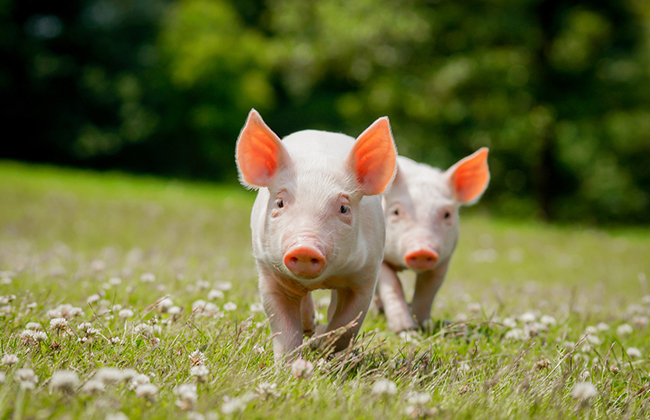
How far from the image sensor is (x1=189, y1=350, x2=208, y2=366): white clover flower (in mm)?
2318

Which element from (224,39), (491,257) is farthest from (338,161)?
(224,39)

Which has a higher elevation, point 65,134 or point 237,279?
point 237,279

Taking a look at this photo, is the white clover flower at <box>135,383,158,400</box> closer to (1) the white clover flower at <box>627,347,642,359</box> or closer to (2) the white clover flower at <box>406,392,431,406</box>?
(2) the white clover flower at <box>406,392,431,406</box>

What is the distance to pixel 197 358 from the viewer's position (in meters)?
2.36

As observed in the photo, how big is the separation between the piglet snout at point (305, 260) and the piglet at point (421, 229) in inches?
61.5

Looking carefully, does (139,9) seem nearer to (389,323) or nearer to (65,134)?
(65,134)

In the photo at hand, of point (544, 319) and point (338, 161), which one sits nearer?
point (338, 161)

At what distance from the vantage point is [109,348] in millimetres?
2426

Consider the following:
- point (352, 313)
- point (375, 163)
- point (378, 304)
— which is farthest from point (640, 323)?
point (375, 163)

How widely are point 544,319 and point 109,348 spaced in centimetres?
289

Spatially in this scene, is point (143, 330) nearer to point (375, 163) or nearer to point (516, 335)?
point (375, 163)

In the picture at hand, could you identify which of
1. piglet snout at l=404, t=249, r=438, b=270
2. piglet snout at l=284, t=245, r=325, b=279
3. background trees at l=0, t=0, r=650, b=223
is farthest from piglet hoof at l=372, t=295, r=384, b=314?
background trees at l=0, t=0, r=650, b=223

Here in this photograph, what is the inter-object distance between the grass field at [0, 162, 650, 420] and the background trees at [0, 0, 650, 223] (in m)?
13.6

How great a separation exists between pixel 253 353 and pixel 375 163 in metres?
1.15
